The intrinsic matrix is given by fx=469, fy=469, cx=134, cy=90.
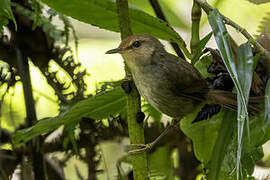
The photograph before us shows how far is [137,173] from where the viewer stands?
116 centimetres

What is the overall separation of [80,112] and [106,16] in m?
0.30

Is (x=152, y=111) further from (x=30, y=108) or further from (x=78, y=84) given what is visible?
(x=30, y=108)

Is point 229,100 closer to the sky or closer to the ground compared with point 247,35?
closer to the ground

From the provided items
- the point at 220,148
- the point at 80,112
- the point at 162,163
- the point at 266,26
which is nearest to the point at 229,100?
the point at 220,148

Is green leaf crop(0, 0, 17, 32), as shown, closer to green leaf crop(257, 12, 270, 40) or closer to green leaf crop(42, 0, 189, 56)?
green leaf crop(42, 0, 189, 56)

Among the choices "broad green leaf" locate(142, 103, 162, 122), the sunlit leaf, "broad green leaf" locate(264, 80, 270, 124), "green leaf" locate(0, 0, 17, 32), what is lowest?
the sunlit leaf

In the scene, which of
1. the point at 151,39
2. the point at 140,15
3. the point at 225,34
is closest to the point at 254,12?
the point at 151,39

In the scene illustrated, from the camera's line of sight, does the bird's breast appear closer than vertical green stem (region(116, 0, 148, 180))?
No

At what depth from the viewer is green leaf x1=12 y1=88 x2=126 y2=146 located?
4.49 feet

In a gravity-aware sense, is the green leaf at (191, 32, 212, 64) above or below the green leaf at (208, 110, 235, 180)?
above

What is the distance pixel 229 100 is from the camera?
1.24m

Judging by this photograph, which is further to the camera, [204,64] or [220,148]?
[204,64]

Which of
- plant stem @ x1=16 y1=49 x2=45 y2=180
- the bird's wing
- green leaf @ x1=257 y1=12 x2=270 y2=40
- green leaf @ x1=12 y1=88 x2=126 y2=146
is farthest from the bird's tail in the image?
plant stem @ x1=16 y1=49 x2=45 y2=180

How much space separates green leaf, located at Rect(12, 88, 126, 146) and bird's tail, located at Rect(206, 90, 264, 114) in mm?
282
